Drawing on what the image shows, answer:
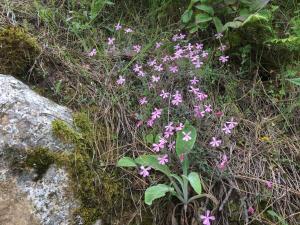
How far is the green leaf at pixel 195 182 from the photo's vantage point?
2.16 m

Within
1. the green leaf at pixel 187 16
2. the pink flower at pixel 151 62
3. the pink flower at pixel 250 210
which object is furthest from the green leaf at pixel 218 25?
the pink flower at pixel 250 210

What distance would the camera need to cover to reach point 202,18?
309cm

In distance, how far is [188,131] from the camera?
2.42 metres

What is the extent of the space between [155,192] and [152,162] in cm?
21

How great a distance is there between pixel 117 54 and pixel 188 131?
0.98m

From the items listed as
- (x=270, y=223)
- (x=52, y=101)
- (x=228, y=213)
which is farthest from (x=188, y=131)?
(x=52, y=101)

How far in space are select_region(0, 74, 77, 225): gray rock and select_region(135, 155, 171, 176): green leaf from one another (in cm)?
40

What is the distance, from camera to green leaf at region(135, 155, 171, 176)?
2346 millimetres

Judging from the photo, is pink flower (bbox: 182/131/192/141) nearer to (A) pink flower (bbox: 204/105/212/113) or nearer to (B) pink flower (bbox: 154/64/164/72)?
(A) pink flower (bbox: 204/105/212/113)

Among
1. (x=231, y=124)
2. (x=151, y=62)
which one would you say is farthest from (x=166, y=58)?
(x=231, y=124)

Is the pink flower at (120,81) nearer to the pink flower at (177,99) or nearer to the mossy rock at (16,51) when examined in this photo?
the pink flower at (177,99)

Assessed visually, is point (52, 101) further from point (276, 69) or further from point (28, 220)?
point (276, 69)

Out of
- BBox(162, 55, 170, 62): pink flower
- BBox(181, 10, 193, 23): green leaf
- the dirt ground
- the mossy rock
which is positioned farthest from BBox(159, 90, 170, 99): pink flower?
the dirt ground

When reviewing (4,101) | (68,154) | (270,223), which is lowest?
(270,223)
